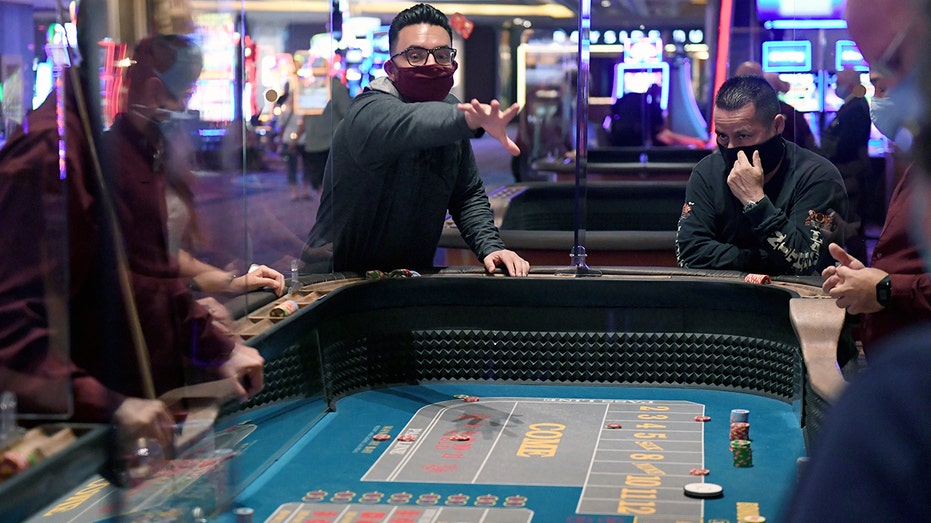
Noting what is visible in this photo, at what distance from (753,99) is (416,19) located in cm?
105

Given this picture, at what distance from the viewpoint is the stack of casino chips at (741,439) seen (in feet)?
7.67

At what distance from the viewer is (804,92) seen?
4.30m

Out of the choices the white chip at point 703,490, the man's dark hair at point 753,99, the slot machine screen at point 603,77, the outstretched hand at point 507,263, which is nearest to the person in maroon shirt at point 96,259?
the white chip at point 703,490

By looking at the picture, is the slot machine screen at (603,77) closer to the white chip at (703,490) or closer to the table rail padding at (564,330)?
the table rail padding at (564,330)

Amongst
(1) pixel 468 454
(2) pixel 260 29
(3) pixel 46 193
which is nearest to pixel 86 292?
(3) pixel 46 193

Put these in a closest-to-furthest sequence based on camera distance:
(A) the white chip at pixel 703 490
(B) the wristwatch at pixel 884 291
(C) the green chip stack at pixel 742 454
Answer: (A) the white chip at pixel 703 490 → (C) the green chip stack at pixel 742 454 → (B) the wristwatch at pixel 884 291

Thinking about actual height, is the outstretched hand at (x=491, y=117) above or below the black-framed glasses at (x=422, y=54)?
below

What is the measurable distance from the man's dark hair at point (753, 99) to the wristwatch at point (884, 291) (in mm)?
1192

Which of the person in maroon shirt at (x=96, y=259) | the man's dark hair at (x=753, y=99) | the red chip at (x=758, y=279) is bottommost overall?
the red chip at (x=758, y=279)

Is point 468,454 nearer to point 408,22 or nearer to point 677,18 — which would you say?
point 408,22

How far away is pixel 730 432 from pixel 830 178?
1347 mm

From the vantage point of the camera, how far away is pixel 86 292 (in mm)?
1612

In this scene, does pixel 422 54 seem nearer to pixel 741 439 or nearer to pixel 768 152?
pixel 768 152

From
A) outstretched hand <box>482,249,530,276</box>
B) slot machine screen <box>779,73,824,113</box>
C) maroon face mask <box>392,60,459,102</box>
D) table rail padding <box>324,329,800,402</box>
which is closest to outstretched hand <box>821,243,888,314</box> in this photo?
table rail padding <box>324,329,800,402</box>
